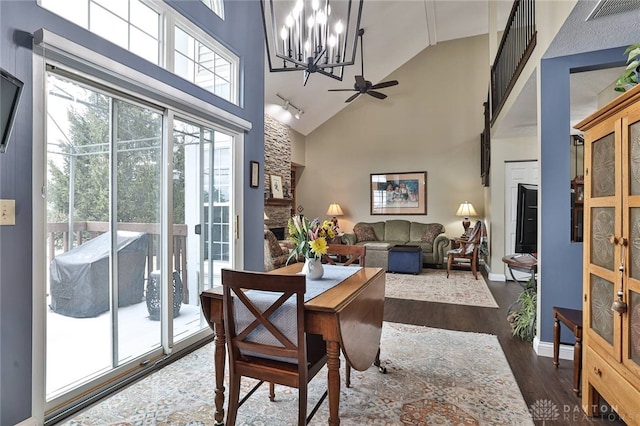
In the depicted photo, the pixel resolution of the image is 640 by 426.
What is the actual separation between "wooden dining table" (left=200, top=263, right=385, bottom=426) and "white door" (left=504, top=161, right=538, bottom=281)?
428 cm

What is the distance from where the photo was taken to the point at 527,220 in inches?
110

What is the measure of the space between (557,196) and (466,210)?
4.36 m

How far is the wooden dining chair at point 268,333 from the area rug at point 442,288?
3165mm

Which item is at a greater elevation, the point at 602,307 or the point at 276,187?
the point at 276,187

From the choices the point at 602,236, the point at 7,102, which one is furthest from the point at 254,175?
the point at 602,236

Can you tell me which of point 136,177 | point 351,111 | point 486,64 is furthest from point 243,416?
point 486,64

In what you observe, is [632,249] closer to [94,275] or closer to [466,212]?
[94,275]

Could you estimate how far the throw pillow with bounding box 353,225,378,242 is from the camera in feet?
24.4

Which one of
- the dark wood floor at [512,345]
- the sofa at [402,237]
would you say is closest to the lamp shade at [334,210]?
the sofa at [402,237]

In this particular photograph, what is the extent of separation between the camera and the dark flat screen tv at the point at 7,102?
1.35 metres

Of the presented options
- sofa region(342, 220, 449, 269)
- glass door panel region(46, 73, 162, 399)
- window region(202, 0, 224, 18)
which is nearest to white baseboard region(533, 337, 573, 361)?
glass door panel region(46, 73, 162, 399)

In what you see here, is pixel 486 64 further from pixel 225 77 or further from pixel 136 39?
pixel 136 39

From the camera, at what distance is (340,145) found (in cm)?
829

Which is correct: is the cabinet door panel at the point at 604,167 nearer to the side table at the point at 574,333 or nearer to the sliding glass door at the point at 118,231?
the side table at the point at 574,333
